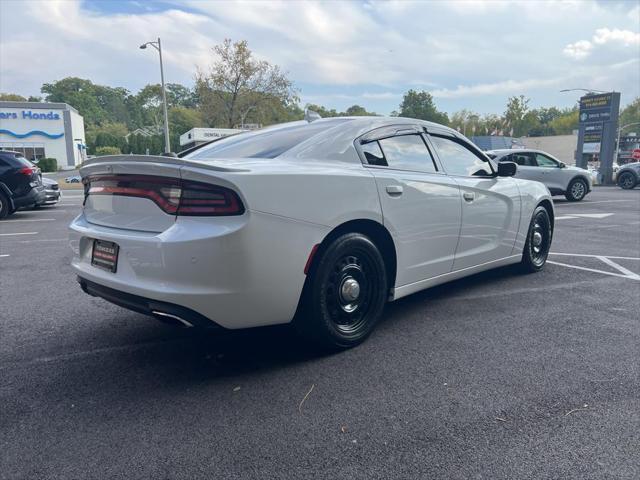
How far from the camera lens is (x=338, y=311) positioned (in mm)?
3150

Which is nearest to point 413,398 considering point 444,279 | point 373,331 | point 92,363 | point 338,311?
point 338,311

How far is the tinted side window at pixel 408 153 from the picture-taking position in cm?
361

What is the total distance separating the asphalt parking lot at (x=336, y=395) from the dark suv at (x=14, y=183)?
8065 millimetres

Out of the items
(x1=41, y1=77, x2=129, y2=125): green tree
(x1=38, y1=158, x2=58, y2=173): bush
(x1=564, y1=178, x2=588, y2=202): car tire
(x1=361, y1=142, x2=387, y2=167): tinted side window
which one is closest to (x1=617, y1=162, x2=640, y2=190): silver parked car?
(x1=564, y1=178, x2=588, y2=202): car tire

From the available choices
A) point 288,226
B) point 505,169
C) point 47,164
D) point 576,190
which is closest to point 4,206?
point 288,226

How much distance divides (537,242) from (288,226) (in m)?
3.71

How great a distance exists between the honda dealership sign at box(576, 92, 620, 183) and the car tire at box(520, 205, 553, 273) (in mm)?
26301

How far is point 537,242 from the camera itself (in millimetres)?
5355

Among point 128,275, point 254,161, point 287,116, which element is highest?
point 287,116

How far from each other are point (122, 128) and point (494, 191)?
104842 millimetres

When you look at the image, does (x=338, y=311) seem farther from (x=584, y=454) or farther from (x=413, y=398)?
(x=584, y=454)

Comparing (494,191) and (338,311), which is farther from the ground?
(494,191)

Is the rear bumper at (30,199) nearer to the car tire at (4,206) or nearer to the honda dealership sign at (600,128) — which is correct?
the car tire at (4,206)

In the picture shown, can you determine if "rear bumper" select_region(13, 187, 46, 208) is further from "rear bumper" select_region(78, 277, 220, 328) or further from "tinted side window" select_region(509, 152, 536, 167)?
"tinted side window" select_region(509, 152, 536, 167)
